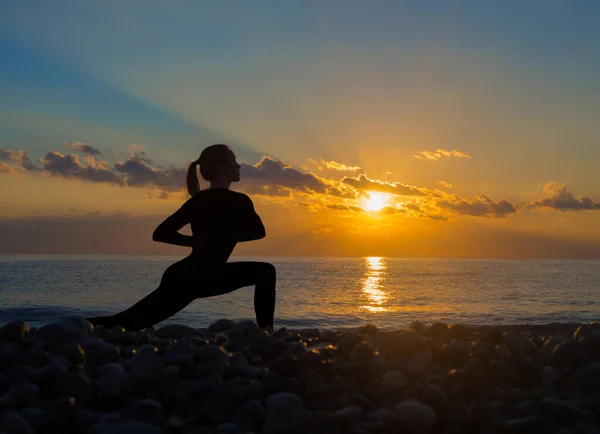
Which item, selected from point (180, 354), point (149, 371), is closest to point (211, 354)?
point (180, 354)

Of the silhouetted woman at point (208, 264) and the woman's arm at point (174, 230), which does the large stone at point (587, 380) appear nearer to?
the silhouetted woman at point (208, 264)

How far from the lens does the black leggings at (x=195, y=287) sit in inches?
252

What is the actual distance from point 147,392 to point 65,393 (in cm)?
54

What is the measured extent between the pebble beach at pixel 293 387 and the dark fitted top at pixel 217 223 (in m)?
1.59

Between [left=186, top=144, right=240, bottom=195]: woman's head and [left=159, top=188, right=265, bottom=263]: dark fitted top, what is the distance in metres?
0.25

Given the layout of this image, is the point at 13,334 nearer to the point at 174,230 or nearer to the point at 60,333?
the point at 60,333

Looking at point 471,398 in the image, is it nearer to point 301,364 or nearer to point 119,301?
point 301,364

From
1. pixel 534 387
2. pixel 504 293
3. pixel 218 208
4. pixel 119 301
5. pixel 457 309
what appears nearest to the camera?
pixel 534 387

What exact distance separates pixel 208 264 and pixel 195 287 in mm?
302

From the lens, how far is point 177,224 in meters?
6.56

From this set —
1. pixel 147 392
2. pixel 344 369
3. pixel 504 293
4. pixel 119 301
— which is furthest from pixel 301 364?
pixel 504 293

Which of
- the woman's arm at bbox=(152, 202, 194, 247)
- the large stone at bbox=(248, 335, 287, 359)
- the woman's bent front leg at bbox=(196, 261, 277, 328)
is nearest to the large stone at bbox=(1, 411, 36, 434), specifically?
the large stone at bbox=(248, 335, 287, 359)

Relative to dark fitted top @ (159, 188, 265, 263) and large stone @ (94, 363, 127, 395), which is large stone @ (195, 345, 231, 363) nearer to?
large stone @ (94, 363, 127, 395)

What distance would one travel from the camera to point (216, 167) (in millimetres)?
6676
